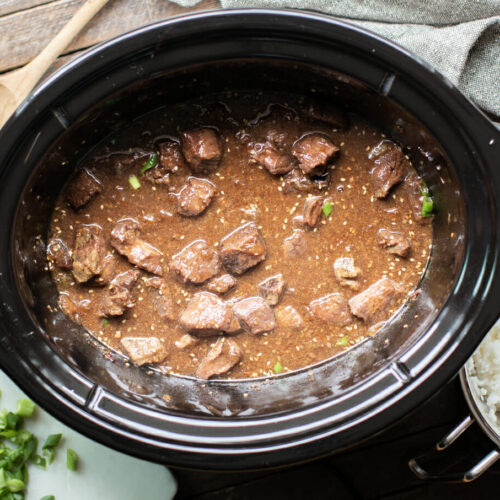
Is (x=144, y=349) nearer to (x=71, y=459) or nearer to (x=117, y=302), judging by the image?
(x=117, y=302)

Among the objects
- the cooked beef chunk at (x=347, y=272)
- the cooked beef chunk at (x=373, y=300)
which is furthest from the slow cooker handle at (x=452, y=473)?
the cooked beef chunk at (x=347, y=272)

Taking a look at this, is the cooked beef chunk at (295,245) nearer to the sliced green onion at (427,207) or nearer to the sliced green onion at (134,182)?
the sliced green onion at (427,207)

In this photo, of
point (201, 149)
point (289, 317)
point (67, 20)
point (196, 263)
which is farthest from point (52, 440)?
point (67, 20)

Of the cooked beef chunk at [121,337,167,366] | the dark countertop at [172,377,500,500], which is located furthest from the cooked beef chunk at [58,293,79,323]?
the dark countertop at [172,377,500,500]

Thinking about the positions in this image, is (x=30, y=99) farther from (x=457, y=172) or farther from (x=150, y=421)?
(x=457, y=172)

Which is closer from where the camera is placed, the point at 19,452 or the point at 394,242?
the point at 394,242

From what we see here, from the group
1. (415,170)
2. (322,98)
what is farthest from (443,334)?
(322,98)
